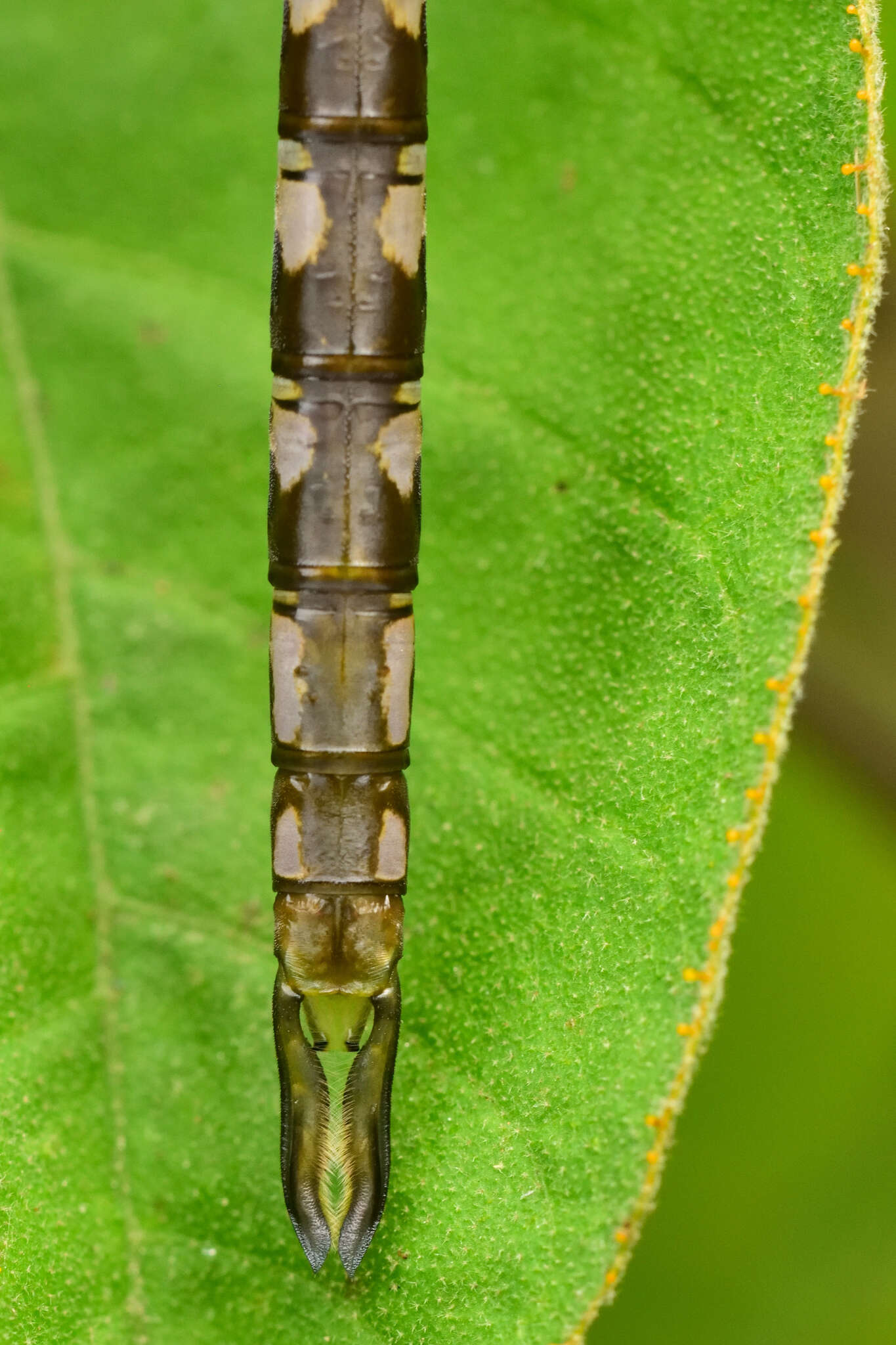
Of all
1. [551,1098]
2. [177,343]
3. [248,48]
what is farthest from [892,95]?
[551,1098]

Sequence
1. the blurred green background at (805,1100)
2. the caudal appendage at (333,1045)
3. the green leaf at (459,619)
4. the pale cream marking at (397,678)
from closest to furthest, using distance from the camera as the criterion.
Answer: the green leaf at (459,619), the caudal appendage at (333,1045), the pale cream marking at (397,678), the blurred green background at (805,1100)

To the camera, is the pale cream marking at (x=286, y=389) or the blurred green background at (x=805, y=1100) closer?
the pale cream marking at (x=286, y=389)

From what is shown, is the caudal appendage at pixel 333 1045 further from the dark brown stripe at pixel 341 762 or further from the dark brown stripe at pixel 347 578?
the dark brown stripe at pixel 347 578

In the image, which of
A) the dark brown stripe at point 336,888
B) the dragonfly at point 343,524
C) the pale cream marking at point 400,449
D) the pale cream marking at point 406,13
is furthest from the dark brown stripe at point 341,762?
the pale cream marking at point 406,13

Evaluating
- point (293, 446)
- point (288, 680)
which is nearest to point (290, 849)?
point (288, 680)

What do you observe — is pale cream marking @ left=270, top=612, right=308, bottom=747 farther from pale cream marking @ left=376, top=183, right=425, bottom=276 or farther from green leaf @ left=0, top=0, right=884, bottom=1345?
pale cream marking @ left=376, top=183, right=425, bottom=276

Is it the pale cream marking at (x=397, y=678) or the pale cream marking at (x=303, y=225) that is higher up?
the pale cream marking at (x=303, y=225)
